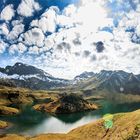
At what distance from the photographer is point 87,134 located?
124500 millimetres

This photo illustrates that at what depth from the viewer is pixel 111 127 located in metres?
116

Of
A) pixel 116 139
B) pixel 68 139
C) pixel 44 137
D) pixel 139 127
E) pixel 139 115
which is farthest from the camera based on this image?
pixel 44 137

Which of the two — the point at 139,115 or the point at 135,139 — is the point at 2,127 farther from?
the point at 135,139

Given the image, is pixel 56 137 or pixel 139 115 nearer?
pixel 139 115

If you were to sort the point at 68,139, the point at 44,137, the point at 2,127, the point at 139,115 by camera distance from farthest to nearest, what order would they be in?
1. the point at 2,127
2. the point at 44,137
3. the point at 68,139
4. the point at 139,115

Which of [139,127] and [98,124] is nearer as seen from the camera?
[139,127]

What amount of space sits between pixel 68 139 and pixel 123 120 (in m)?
24.0

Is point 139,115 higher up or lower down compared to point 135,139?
higher up

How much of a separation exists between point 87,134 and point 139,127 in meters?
43.1

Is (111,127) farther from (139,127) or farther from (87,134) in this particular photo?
(139,127)

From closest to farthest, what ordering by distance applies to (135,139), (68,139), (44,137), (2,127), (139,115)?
(135,139)
(139,115)
(68,139)
(44,137)
(2,127)

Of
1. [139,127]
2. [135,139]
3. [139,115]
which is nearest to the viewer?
[135,139]

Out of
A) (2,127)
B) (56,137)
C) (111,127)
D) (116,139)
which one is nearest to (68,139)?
(56,137)

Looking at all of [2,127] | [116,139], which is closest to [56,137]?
[116,139]
